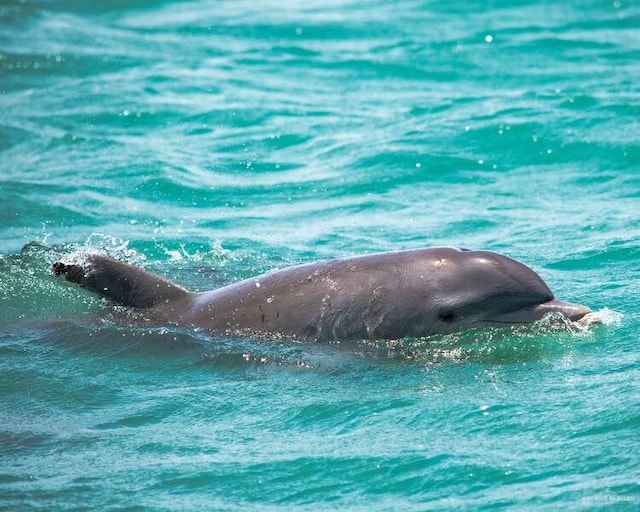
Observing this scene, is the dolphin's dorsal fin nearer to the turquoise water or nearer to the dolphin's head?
the turquoise water

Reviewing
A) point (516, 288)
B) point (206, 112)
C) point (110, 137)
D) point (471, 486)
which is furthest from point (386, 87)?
point (471, 486)

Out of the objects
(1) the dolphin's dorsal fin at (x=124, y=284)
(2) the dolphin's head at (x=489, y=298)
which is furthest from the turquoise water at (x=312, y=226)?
(1) the dolphin's dorsal fin at (x=124, y=284)

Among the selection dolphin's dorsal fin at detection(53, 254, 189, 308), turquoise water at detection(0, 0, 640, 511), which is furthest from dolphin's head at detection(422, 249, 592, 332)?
dolphin's dorsal fin at detection(53, 254, 189, 308)

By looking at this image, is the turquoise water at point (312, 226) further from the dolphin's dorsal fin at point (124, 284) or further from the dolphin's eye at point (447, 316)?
the dolphin's dorsal fin at point (124, 284)

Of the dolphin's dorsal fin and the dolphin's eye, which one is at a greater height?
the dolphin's dorsal fin

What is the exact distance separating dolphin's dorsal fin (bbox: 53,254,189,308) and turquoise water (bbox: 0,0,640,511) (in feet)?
0.95

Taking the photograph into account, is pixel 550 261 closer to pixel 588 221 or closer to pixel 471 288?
pixel 588 221

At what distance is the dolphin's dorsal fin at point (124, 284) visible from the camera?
1062 cm

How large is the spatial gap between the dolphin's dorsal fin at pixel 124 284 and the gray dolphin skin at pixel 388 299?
37cm

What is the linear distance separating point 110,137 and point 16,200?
133 inches

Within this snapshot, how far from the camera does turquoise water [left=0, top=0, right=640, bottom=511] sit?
8.07m

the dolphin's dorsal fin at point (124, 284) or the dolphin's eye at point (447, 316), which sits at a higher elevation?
the dolphin's dorsal fin at point (124, 284)

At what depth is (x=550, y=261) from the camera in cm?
1288

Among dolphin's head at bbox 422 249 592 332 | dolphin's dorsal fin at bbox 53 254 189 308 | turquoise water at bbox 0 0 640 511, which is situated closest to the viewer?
turquoise water at bbox 0 0 640 511
